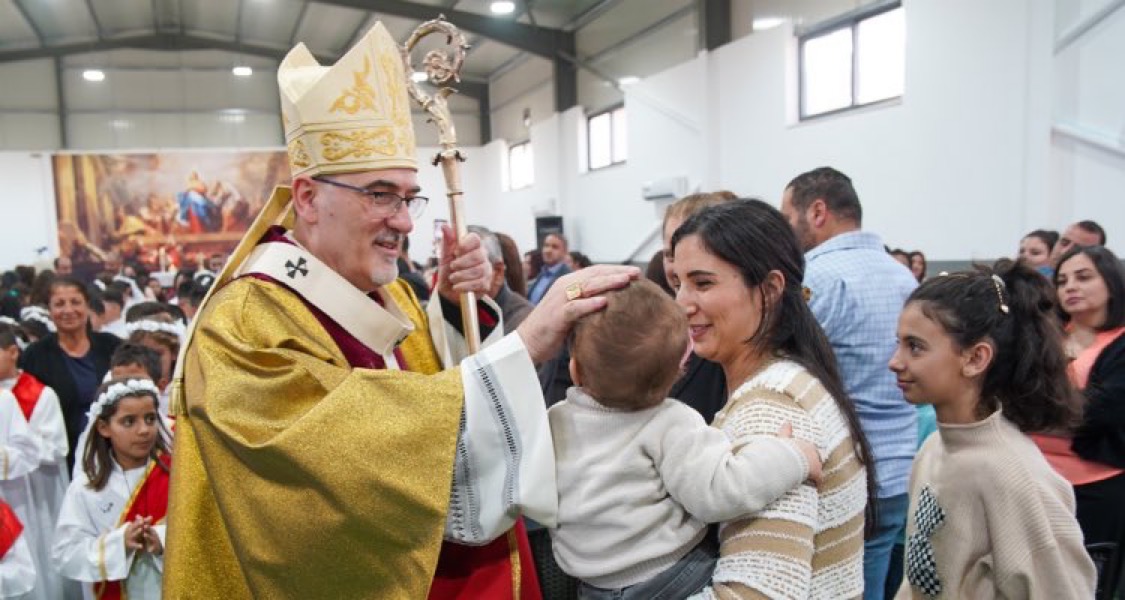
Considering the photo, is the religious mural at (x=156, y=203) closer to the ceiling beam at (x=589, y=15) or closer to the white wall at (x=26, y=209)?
the white wall at (x=26, y=209)

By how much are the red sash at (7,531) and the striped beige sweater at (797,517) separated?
2.72 metres

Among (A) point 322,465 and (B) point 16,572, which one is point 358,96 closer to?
(A) point 322,465

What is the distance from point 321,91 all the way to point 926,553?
1.74 metres

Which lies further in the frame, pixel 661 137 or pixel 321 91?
pixel 661 137

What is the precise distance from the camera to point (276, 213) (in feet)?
6.00

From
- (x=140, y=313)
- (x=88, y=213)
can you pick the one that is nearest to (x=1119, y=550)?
(x=140, y=313)

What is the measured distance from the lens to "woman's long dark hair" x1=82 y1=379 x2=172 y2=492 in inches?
109

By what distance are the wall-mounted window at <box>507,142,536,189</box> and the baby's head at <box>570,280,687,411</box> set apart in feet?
51.2

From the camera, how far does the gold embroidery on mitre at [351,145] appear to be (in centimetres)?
171

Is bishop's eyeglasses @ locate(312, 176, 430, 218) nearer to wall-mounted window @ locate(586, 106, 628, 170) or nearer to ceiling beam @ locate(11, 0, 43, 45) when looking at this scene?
wall-mounted window @ locate(586, 106, 628, 170)

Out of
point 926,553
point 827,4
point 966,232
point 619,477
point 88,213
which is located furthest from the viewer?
point 88,213

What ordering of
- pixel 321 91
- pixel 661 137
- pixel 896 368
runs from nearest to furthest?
pixel 321 91 → pixel 896 368 → pixel 661 137

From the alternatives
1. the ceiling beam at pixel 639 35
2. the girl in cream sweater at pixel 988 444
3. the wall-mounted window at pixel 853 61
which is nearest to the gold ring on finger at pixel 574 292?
the girl in cream sweater at pixel 988 444

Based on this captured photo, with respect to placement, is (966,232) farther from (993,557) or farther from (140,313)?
(140,313)
